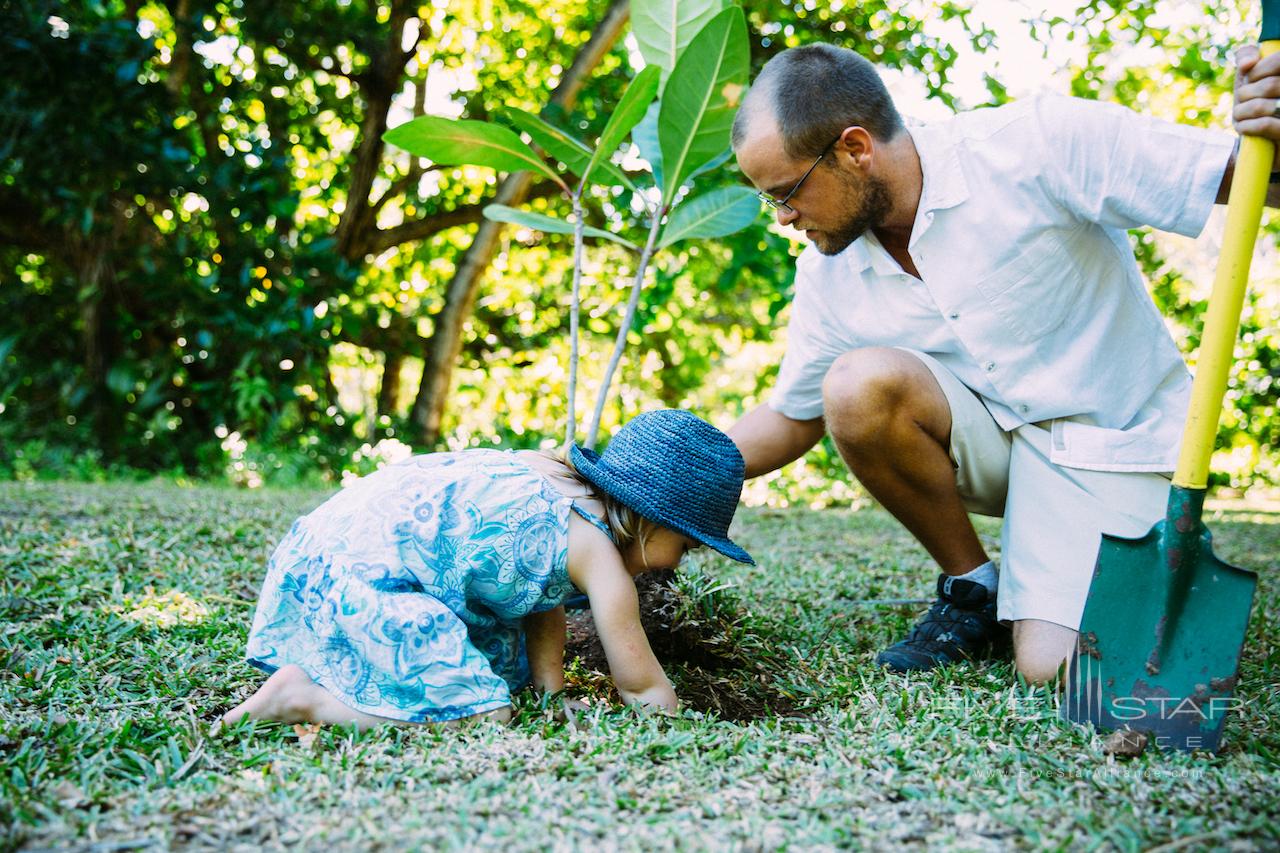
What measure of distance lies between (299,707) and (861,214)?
5.04 ft

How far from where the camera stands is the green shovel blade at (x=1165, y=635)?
1615mm

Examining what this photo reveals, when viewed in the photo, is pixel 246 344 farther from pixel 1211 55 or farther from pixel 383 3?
pixel 1211 55

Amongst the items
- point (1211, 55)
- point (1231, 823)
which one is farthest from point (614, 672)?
point (1211, 55)

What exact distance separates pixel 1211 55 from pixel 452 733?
20.8 feet

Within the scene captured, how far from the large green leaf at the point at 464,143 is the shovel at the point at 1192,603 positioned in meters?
1.63

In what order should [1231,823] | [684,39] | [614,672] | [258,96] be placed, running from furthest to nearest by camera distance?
[258,96], [684,39], [614,672], [1231,823]

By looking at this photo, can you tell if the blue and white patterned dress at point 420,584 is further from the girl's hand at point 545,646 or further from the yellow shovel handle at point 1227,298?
the yellow shovel handle at point 1227,298

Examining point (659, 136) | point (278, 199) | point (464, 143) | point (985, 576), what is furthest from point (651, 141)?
point (278, 199)

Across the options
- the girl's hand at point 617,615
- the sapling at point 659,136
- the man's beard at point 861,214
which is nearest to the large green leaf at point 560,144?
the sapling at point 659,136

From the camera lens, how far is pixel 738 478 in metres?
1.89

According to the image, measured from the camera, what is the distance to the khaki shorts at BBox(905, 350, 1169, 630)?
82.1 inches

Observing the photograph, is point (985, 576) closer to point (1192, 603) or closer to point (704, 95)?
point (1192, 603)

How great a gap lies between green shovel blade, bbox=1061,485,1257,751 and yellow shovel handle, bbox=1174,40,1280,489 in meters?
0.08

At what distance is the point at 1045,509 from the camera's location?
7.14 feet
